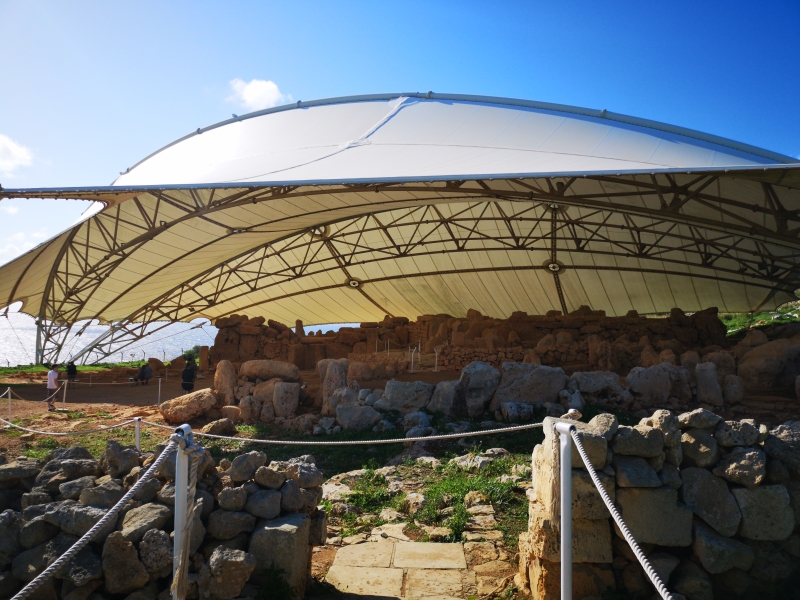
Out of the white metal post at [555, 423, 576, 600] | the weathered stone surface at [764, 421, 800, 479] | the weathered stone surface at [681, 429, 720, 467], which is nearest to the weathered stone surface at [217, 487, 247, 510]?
the white metal post at [555, 423, 576, 600]

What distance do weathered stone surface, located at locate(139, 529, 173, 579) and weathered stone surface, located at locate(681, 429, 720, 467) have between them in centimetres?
458

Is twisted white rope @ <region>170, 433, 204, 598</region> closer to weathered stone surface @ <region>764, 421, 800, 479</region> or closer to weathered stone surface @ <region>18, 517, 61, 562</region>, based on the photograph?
weathered stone surface @ <region>18, 517, 61, 562</region>

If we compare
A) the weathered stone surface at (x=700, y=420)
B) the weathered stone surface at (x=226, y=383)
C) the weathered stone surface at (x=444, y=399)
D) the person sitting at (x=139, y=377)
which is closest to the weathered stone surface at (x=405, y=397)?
the weathered stone surface at (x=444, y=399)

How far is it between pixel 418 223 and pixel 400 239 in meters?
1.98

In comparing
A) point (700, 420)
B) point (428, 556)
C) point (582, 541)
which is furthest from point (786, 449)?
point (428, 556)

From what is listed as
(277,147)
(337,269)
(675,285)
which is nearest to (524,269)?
(675,285)

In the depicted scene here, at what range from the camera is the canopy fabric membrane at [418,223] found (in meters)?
15.2

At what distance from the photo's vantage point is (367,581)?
5969 mm

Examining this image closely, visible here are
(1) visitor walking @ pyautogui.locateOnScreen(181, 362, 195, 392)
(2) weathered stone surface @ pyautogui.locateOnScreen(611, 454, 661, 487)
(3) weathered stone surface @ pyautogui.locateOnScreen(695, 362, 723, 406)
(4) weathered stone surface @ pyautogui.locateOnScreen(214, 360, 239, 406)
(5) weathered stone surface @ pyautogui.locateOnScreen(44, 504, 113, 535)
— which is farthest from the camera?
(1) visitor walking @ pyautogui.locateOnScreen(181, 362, 195, 392)

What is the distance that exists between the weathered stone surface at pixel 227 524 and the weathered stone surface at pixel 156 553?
446 mm

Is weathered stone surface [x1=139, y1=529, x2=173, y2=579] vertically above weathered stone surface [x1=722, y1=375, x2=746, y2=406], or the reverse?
weathered stone surface [x1=722, y1=375, x2=746, y2=406]

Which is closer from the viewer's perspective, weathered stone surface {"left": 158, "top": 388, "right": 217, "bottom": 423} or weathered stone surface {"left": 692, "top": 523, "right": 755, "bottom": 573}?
weathered stone surface {"left": 692, "top": 523, "right": 755, "bottom": 573}

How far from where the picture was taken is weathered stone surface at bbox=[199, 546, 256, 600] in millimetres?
4844

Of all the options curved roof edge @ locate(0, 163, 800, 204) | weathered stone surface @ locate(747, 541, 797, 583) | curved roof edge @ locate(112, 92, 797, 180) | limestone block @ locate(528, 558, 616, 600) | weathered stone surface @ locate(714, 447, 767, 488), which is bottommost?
limestone block @ locate(528, 558, 616, 600)
